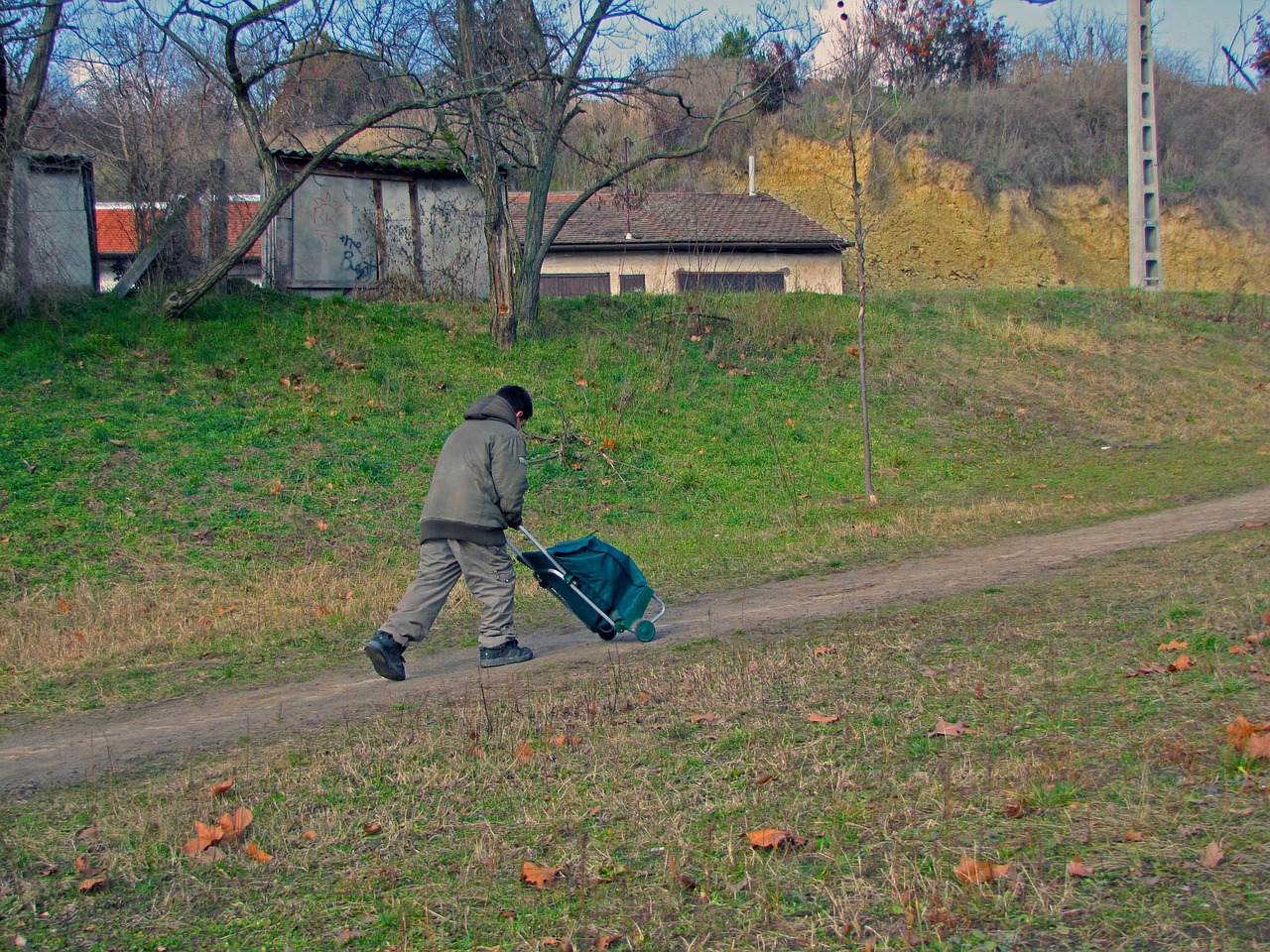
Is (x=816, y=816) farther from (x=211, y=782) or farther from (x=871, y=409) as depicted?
(x=871, y=409)

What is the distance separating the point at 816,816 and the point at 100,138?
22109 mm

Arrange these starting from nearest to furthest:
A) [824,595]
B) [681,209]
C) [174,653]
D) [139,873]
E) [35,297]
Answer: [139,873]
[174,653]
[824,595]
[35,297]
[681,209]

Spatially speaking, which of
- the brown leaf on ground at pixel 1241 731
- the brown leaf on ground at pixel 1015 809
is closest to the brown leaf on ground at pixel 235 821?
the brown leaf on ground at pixel 1015 809

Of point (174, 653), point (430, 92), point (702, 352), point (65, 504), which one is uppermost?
point (430, 92)

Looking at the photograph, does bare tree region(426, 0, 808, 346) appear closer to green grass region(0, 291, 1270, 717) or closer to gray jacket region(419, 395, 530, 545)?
green grass region(0, 291, 1270, 717)

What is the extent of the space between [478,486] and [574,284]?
24.8 metres

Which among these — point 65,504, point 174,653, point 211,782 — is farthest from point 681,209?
point 211,782

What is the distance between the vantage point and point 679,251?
31.6m

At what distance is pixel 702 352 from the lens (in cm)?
2119

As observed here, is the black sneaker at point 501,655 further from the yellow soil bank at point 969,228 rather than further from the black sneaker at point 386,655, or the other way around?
the yellow soil bank at point 969,228

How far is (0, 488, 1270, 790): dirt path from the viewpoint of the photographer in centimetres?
611

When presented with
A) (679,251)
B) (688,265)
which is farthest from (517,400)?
(679,251)

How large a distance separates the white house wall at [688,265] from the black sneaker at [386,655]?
937 inches

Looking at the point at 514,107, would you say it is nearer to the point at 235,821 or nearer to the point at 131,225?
the point at 131,225
